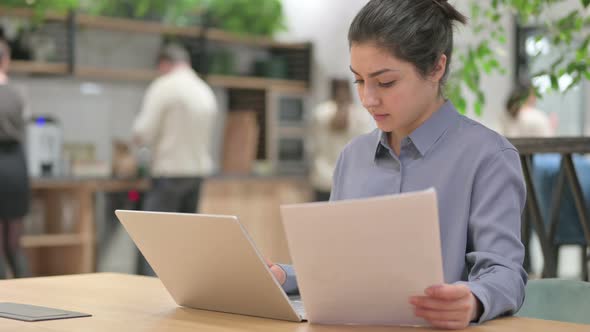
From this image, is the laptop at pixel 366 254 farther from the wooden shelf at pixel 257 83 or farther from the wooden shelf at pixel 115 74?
the wooden shelf at pixel 257 83

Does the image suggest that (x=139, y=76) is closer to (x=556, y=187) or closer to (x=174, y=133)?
(x=174, y=133)

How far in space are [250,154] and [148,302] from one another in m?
6.04

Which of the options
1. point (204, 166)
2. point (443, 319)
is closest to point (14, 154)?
point (204, 166)

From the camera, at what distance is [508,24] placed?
7438 millimetres

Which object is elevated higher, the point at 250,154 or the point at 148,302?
the point at 148,302

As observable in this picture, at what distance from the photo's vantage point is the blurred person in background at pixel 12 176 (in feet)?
16.2

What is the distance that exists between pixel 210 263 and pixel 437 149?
1.66 ft

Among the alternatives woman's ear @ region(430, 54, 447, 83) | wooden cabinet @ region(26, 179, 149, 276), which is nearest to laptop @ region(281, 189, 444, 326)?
woman's ear @ region(430, 54, 447, 83)

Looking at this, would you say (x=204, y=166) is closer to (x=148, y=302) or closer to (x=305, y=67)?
(x=305, y=67)

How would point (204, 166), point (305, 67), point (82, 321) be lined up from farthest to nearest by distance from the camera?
1. point (305, 67)
2. point (204, 166)
3. point (82, 321)

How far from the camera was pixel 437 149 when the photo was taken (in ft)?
5.58

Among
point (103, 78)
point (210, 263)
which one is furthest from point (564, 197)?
point (103, 78)

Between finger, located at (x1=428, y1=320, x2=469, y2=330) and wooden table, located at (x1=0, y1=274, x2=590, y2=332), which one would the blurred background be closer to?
wooden table, located at (x1=0, y1=274, x2=590, y2=332)

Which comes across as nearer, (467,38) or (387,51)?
(387,51)
